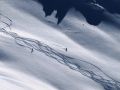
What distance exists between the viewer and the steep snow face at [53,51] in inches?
533

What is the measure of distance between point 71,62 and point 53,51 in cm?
71

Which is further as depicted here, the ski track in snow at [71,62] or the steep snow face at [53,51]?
the ski track in snow at [71,62]

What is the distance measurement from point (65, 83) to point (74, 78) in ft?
1.74

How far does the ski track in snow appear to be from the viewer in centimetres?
1457

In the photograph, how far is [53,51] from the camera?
15156 mm

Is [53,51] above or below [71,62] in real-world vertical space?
above

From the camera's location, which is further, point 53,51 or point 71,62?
point 53,51

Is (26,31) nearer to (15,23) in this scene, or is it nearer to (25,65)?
(15,23)

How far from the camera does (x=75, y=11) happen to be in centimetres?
1752

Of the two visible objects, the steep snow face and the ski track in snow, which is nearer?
the steep snow face

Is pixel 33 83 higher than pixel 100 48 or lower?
lower

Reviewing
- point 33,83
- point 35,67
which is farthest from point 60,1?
point 33,83

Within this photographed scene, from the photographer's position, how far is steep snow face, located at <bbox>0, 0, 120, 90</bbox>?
44.4ft

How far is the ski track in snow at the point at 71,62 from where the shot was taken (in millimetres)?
14570
